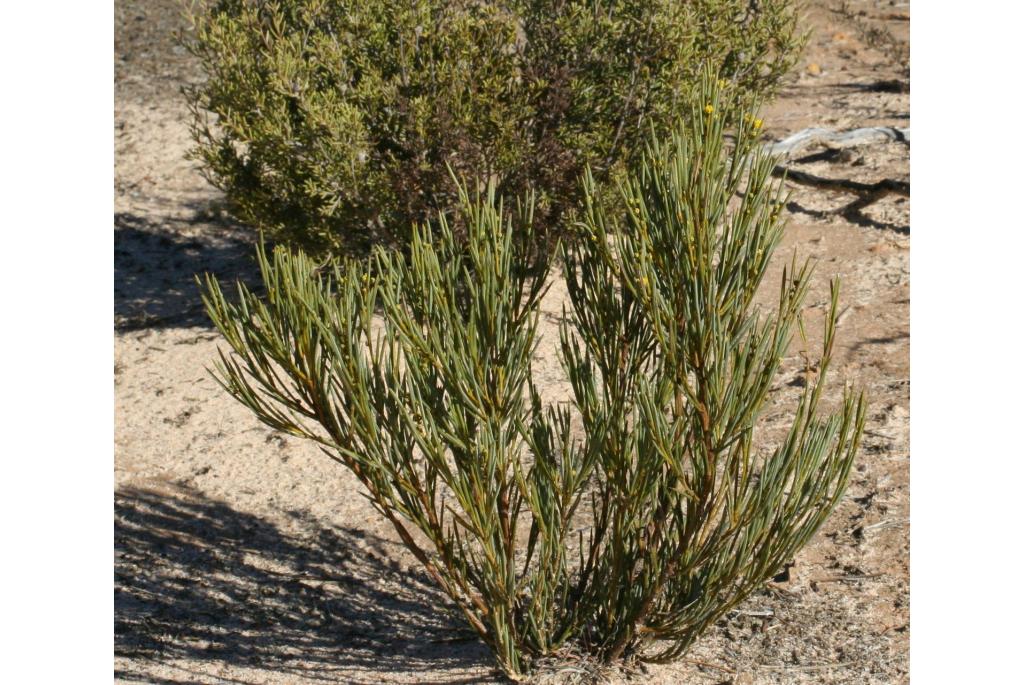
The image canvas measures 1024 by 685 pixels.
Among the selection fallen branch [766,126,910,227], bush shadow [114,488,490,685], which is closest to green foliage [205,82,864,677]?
bush shadow [114,488,490,685]

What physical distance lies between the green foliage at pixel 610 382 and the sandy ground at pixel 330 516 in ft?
2.16

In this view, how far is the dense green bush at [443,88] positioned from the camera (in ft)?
18.5

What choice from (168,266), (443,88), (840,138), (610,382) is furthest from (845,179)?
(610,382)

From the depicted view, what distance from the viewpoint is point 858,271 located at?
688 cm

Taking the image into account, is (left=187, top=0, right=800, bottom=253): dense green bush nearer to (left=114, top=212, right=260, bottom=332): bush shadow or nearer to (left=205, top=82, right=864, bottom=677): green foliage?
(left=114, top=212, right=260, bottom=332): bush shadow

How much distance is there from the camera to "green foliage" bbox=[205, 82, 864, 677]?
8.89 feet

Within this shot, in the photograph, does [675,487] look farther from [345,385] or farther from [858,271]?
[858,271]

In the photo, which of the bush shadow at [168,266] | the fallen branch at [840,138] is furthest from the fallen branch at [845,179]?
the bush shadow at [168,266]

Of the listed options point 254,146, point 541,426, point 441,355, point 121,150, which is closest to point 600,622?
point 541,426

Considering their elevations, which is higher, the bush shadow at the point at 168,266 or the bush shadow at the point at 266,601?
the bush shadow at the point at 168,266

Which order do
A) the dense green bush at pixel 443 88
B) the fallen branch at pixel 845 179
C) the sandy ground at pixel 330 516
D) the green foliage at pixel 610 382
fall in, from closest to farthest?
1. the green foliage at pixel 610 382
2. the sandy ground at pixel 330 516
3. the dense green bush at pixel 443 88
4. the fallen branch at pixel 845 179

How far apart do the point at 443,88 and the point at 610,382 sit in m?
2.92

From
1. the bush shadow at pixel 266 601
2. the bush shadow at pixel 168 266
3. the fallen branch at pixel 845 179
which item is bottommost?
the bush shadow at pixel 266 601

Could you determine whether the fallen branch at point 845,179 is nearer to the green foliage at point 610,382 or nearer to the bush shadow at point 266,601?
the bush shadow at point 266,601
